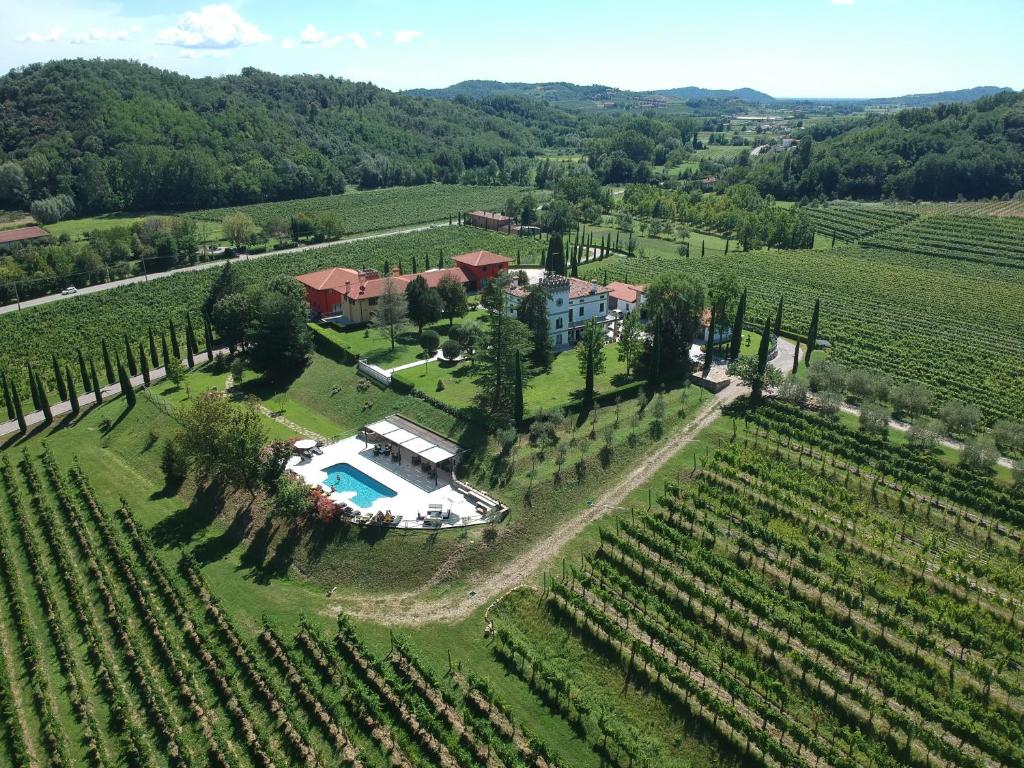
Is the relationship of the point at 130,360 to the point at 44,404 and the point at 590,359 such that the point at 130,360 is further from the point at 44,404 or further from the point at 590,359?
the point at 590,359

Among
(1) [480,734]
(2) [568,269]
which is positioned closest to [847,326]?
(2) [568,269]

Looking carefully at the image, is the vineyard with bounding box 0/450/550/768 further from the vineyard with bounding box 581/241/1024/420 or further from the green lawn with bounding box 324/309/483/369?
the vineyard with bounding box 581/241/1024/420

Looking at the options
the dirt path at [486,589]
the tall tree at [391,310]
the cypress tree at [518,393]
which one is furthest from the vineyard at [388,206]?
the dirt path at [486,589]

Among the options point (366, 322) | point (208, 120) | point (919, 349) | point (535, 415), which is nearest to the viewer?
point (535, 415)

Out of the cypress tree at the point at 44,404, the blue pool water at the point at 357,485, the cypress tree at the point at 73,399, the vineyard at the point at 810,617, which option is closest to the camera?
the vineyard at the point at 810,617

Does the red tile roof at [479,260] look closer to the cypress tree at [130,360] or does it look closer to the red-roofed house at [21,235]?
the cypress tree at [130,360]

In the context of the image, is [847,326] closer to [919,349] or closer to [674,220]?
[919,349]
